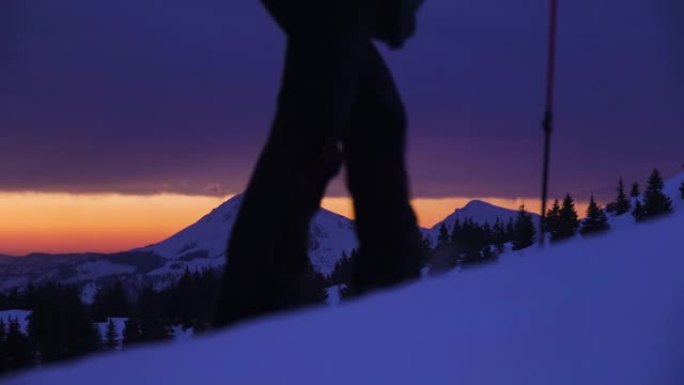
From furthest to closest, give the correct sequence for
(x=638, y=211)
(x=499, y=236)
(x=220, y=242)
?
(x=499, y=236), (x=638, y=211), (x=220, y=242)

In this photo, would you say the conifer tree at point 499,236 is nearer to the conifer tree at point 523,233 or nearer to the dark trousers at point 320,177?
the conifer tree at point 523,233

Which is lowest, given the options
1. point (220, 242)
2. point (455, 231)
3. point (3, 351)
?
point (3, 351)

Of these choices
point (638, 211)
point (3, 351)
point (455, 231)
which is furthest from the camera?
point (455, 231)

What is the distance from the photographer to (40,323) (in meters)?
2.48

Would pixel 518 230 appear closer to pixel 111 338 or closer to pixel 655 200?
pixel 655 200

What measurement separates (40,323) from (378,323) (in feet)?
4.81

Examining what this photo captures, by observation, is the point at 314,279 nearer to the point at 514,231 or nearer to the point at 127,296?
the point at 127,296

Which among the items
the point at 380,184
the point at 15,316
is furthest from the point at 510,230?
the point at 15,316

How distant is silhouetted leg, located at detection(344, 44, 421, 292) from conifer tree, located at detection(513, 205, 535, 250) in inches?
22.8

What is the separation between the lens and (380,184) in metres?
2.67

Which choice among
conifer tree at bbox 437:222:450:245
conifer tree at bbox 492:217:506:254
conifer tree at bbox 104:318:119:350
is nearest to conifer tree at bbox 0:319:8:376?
conifer tree at bbox 104:318:119:350

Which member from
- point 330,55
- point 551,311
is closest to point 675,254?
point 551,311

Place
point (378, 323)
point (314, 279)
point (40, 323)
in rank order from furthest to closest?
point (314, 279)
point (40, 323)
point (378, 323)

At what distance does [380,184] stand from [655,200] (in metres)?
1.20
